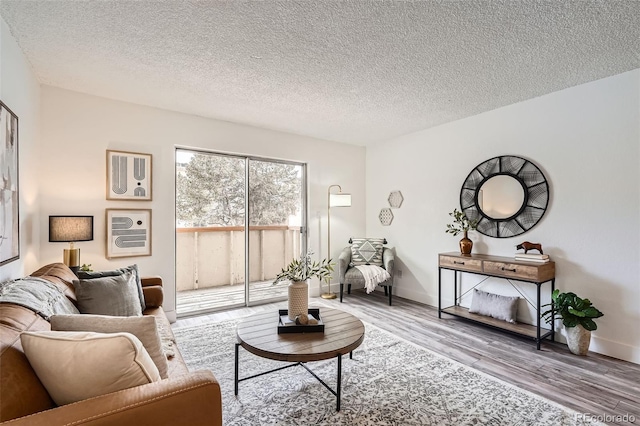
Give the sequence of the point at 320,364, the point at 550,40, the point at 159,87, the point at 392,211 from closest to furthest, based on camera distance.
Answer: the point at 550,40 < the point at 320,364 < the point at 159,87 < the point at 392,211

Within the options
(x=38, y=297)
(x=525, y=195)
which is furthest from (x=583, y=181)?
(x=38, y=297)

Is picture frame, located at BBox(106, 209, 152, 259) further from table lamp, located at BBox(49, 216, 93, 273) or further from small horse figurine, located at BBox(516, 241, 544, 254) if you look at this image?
small horse figurine, located at BBox(516, 241, 544, 254)

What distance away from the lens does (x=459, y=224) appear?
3871 millimetres

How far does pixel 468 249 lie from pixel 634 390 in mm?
1709

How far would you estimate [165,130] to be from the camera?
3508 millimetres

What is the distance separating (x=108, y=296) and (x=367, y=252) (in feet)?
10.8

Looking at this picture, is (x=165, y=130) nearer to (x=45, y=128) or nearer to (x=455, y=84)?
(x=45, y=128)

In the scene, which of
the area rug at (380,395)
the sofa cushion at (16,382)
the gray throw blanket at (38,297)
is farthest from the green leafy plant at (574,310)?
the gray throw blanket at (38,297)

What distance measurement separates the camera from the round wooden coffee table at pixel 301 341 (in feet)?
5.91

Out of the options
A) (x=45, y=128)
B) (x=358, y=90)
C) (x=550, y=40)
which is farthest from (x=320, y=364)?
(x=45, y=128)

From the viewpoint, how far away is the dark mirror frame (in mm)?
3168

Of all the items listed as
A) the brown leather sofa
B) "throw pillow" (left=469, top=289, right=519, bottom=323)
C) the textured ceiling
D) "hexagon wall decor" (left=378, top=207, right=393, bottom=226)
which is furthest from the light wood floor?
the textured ceiling

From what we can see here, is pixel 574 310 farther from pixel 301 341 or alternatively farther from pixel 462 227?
pixel 301 341

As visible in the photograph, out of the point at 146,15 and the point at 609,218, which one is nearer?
the point at 146,15
